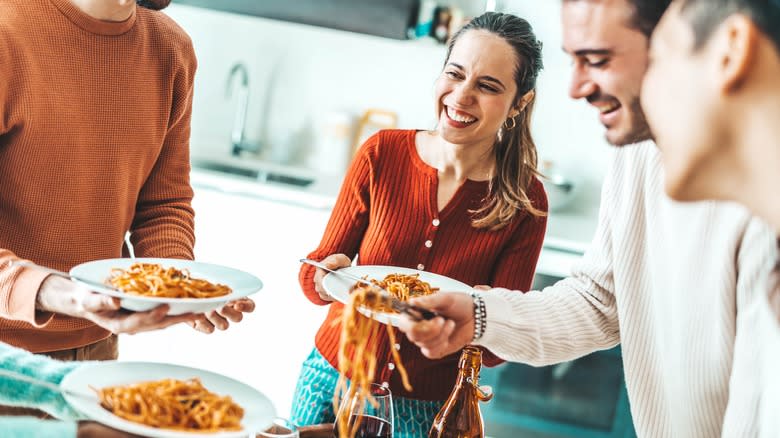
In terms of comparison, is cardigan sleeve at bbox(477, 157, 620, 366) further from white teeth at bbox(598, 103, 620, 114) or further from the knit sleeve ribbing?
the knit sleeve ribbing

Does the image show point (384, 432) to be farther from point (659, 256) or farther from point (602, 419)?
point (602, 419)

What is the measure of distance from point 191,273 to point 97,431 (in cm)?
59

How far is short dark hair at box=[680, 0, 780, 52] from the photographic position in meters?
0.91

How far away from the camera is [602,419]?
3.67m

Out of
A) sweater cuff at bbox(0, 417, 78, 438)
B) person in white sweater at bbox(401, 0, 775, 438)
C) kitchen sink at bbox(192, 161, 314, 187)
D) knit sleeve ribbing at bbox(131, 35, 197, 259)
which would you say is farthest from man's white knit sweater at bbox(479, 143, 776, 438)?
kitchen sink at bbox(192, 161, 314, 187)

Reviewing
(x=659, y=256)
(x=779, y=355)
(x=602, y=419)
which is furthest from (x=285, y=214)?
(x=779, y=355)

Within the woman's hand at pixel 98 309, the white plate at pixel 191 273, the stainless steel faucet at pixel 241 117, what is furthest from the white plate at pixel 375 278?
the stainless steel faucet at pixel 241 117

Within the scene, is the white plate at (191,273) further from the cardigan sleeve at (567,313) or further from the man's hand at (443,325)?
the cardigan sleeve at (567,313)

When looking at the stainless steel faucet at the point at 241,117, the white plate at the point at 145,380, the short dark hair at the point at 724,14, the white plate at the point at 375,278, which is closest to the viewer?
the short dark hair at the point at 724,14

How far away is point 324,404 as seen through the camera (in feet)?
→ 6.23

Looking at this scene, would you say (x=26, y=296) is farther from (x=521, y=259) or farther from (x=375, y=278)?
(x=521, y=259)

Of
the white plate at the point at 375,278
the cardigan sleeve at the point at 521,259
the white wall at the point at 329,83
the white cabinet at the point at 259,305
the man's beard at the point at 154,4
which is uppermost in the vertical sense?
the white wall at the point at 329,83

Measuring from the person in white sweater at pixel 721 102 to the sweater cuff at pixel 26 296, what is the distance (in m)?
1.16

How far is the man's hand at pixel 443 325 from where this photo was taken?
1311 mm
